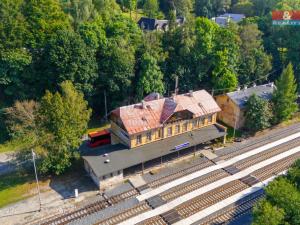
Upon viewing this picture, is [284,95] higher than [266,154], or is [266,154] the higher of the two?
[284,95]

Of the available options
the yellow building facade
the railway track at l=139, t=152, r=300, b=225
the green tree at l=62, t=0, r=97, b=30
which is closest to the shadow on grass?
the yellow building facade

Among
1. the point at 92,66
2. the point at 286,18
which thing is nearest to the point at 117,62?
the point at 92,66

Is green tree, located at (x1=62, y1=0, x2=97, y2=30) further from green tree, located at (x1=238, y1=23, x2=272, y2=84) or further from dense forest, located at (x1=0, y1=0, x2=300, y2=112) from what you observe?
green tree, located at (x1=238, y1=23, x2=272, y2=84)

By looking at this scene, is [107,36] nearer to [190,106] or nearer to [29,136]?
[190,106]

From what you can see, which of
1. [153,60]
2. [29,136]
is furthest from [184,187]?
[153,60]

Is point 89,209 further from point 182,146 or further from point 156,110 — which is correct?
point 156,110
